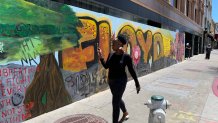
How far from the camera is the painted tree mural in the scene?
17.1 ft

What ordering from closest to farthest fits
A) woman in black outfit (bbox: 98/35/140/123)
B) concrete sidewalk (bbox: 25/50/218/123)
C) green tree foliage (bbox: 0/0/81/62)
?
woman in black outfit (bbox: 98/35/140/123) < green tree foliage (bbox: 0/0/81/62) < concrete sidewalk (bbox: 25/50/218/123)

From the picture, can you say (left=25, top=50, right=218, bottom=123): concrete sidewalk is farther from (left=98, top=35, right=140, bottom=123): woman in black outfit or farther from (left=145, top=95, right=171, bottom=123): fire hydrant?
(left=145, top=95, right=171, bottom=123): fire hydrant

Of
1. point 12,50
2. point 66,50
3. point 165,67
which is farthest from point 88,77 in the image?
point 165,67

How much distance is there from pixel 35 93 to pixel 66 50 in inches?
56.5

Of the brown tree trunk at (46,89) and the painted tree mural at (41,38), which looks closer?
the painted tree mural at (41,38)

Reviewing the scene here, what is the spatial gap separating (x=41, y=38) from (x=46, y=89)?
1.15m

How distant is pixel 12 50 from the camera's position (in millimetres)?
5258

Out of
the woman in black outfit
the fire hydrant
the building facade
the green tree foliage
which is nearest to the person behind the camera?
the fire hydrant

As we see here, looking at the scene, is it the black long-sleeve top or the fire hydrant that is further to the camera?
the black long-sleeve top

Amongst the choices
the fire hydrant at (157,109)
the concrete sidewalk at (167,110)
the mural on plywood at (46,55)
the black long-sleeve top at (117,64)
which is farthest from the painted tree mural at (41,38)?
the fire hydrant at (157,109)

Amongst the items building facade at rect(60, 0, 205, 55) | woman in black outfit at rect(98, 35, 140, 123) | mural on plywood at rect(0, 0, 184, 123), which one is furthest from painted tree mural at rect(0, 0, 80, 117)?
building facade at rect(60, 0, 205, 55)

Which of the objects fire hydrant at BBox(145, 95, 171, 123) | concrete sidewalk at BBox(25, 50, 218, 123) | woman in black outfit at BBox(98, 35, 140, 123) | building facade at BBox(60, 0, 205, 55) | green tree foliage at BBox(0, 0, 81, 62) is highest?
building facade at BBox(60, 0, 205, 55)

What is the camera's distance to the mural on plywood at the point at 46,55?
17.1ft

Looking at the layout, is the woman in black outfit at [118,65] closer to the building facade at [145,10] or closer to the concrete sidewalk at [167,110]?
the concrete sidewalk at [167,110]
